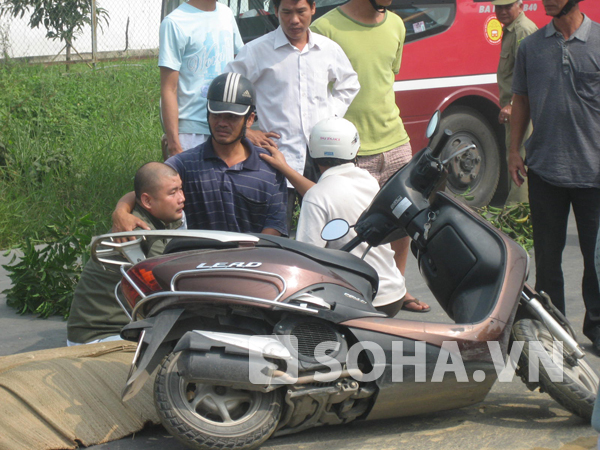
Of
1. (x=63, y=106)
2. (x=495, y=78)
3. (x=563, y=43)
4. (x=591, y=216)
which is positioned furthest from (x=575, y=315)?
(x=63, y=106)

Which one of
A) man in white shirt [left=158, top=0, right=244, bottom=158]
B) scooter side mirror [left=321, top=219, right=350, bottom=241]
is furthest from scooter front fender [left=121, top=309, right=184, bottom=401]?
man in white shirt [left=158, top=0, right=244, bottom=158]

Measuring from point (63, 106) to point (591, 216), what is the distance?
6.54m

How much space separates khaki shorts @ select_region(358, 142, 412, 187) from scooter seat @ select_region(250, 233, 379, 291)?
1939 mm

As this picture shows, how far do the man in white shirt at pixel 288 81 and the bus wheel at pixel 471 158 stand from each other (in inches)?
122

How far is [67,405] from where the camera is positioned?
321 centimetres

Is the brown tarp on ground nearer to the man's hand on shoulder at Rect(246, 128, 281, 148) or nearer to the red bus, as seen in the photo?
the man's hand on shoulder at Rect(246, 128, 281, 148)

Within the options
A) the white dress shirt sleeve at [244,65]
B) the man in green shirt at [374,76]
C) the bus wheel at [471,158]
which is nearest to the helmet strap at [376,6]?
the man in green shirt at [374,76]

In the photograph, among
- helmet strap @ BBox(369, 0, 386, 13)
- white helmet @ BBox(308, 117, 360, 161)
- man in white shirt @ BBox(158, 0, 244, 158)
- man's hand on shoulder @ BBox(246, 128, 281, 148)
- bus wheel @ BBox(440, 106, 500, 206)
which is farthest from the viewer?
bus wheel @ BBox(440, 106, 500, 206)

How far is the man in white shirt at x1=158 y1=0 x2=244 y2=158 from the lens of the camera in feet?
15.5

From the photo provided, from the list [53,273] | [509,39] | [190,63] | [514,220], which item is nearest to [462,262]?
[190,63]

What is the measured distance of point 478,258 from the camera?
3.34m

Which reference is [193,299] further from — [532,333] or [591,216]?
[591,216]

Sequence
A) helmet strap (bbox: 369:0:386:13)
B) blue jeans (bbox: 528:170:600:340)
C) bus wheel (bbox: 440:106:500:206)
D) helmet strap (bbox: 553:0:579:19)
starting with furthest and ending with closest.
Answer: bus wheel (bbox: 440:106:500:206), helmet strap (bbox: 369:0:386:13), blue jeans (bbox: 528:170:600:340), helmet strap (bbox: 553:0:579:19)

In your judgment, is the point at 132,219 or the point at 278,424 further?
the point at 132,219
